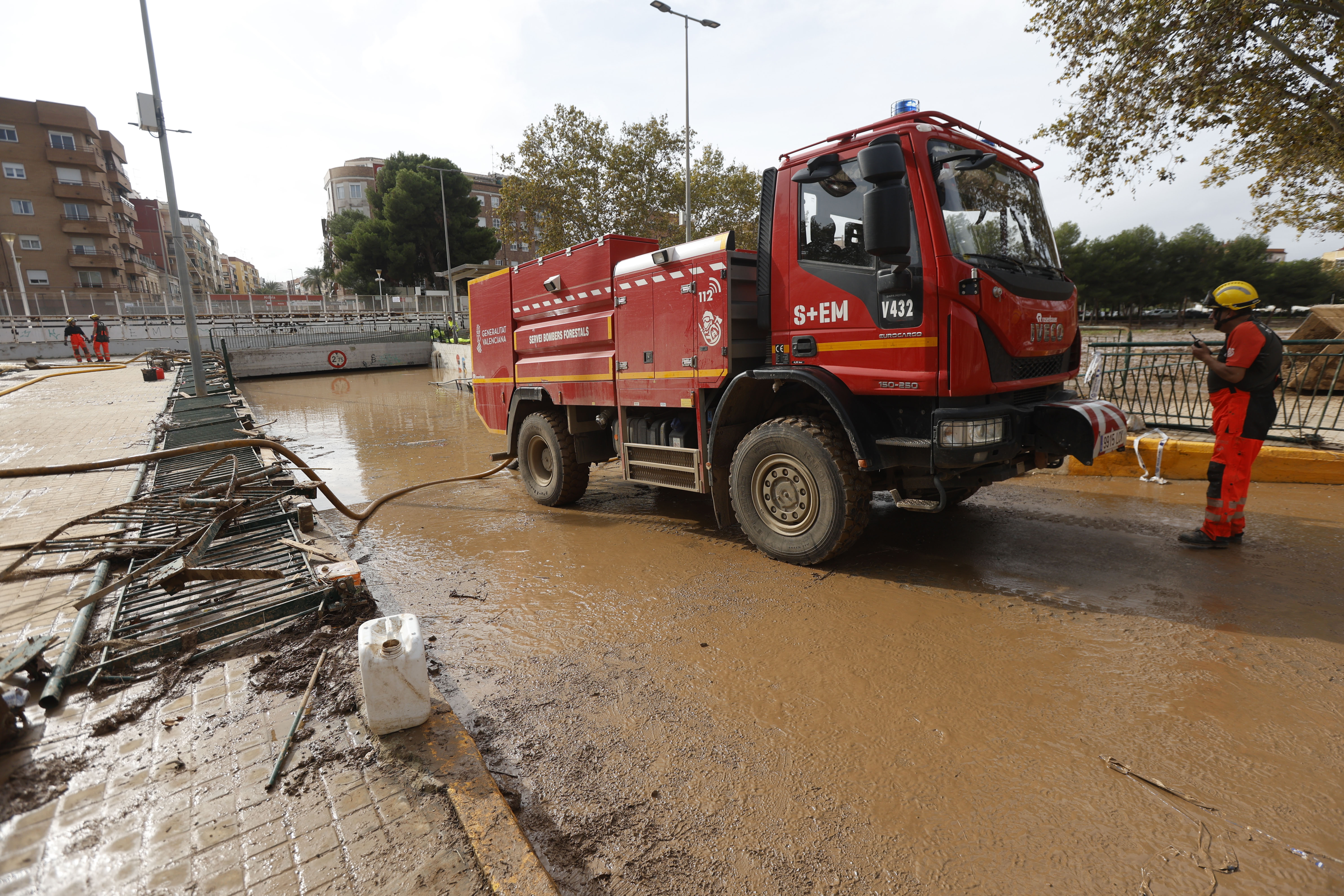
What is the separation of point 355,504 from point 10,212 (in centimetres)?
6130

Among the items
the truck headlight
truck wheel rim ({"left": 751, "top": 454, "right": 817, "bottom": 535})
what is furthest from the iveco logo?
truck wheel rim ({"left": 751, "top": 454, "right": 817, "bottom": 535})

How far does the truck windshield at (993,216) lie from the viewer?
13.1ft

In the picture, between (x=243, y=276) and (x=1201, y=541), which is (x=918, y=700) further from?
(x=243, y=276)

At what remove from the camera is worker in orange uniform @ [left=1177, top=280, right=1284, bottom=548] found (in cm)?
450

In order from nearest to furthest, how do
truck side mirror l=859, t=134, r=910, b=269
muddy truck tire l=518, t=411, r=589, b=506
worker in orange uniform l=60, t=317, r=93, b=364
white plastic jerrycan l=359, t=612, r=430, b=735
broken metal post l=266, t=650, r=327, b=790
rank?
broken metal post l=266, t=650, r=327, b=790
white plastic jerrycan l=359, t=612, r=430, b=735
truck side mirror l=859, t=134, r=910, b=269
muddy truck tire l=518, t=411, r=589, b=506
worker in orange uniform l=60, t=317, r=93, b=364

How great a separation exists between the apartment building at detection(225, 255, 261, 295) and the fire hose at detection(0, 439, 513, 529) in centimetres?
14111

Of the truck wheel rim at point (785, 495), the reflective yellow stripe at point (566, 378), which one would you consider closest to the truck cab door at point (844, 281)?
the truck wheel rim at point (785, 495)

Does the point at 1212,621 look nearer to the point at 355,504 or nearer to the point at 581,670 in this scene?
the point at 581,670

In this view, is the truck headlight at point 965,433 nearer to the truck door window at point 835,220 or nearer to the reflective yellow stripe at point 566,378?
the truck door window at point 835,220

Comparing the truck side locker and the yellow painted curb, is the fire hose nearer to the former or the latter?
the truck side locker

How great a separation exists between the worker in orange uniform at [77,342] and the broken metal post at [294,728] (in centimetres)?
2728

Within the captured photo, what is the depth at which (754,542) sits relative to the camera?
→ 482 centimetres

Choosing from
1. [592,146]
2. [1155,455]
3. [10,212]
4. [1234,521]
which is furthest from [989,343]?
[10,212]

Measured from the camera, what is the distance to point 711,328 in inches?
191
